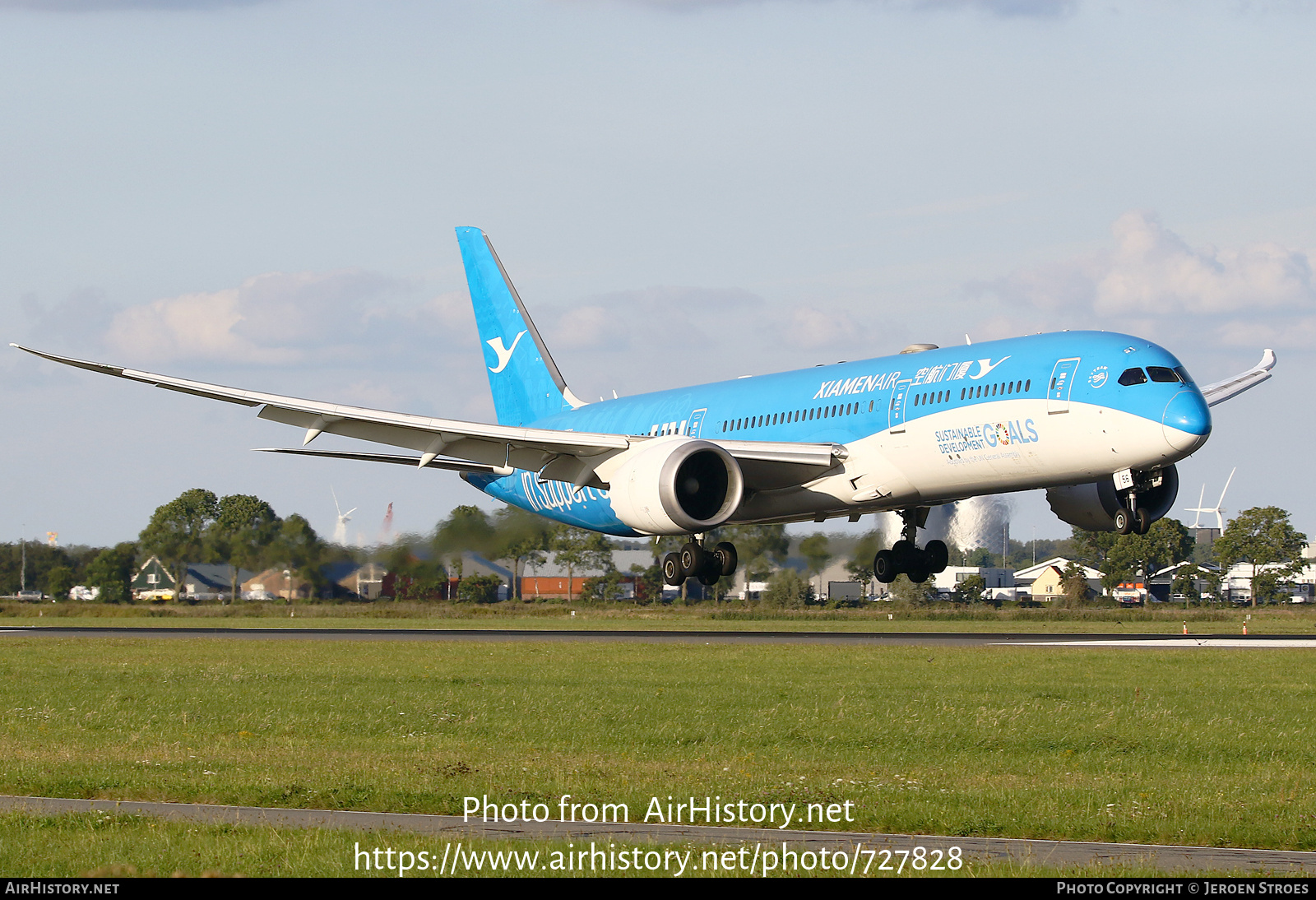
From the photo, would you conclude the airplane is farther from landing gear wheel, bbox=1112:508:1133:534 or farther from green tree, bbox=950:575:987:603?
green tree, bbox=950:575:987:603

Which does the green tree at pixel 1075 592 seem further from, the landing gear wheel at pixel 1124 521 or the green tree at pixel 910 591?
the landing gear wheel at pixel 1124 521

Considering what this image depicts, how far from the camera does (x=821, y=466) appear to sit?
37469 millimetres

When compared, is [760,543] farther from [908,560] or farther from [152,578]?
[152,578]

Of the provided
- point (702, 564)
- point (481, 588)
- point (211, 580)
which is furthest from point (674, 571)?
point (211, 580)

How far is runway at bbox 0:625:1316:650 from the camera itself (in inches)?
1694

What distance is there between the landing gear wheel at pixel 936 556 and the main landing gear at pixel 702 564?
564 centimetres

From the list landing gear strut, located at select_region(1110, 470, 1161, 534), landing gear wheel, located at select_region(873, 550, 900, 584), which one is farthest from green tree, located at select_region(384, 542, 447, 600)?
landing gear strut, located at select_region(1110, 470, 1161, 534)

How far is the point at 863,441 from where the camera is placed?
36688 millimetres

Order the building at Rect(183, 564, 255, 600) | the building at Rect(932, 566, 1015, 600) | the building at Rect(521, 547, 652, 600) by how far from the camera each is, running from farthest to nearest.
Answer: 1. the building at Rect(932, 566, 1015, 600)
2. the building at Rect(521, 547, 652, 600)
3. the building at Rect(183, 564, 255, 600)

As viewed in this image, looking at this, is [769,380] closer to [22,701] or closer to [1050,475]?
[1050,475]

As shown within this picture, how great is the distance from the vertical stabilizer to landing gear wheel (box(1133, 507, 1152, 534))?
20.9 m

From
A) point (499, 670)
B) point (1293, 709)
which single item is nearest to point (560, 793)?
point (1293, 709)

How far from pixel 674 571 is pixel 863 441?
286 inches

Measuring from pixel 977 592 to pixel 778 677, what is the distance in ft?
238
